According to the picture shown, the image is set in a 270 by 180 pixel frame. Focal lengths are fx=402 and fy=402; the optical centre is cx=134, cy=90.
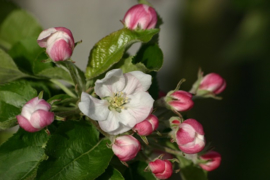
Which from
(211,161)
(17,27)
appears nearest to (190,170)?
(211,161)

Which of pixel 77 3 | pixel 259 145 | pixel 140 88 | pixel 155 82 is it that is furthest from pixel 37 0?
pixel 140 88

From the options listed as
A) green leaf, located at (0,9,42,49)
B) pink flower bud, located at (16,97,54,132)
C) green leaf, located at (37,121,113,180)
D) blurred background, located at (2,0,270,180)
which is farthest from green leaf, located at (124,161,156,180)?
blurred background, located at (2,0,270,180)

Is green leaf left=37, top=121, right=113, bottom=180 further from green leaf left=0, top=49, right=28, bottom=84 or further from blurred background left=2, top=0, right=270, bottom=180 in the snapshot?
blurred background left=2, top=0, right=270, bottom=180

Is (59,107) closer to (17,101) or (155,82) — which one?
(17,101)

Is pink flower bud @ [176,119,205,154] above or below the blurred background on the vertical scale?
above

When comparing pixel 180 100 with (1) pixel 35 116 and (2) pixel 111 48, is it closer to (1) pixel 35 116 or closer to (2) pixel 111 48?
(2) pixel 111 48

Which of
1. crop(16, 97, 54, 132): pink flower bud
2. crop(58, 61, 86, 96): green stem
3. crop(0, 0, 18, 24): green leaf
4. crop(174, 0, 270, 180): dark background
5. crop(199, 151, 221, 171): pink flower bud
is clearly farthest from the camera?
crop(174, 0, 270, 180): dark background
